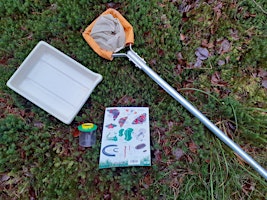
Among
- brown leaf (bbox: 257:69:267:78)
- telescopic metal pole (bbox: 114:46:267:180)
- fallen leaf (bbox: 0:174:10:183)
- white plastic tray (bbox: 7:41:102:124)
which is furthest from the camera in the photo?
brown leaf (bbox: 257:69:267:78)

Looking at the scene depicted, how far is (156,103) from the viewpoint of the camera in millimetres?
2070

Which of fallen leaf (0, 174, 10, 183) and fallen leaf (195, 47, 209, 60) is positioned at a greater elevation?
fallen leaf (195, 47, 209, 60)

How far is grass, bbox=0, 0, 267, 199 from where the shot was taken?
1.88 meters

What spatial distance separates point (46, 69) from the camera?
2.13m

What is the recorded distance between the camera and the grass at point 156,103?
6.15 feet

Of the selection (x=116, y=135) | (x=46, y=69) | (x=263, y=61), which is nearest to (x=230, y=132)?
(x=263, y=61)

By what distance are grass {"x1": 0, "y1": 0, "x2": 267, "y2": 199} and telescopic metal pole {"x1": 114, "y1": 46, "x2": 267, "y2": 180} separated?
76mm

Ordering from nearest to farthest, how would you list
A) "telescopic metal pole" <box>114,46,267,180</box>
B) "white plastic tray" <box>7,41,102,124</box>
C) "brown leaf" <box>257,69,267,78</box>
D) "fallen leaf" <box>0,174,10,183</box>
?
"telescopic metal pole" <box>114,46,267,180</box>, "fallen leaf" <box>0,174,10,183</box>, "white plastic tray" <box>7,41,102,124</box>, "brown leaf" <box>257,69,267,78</box>

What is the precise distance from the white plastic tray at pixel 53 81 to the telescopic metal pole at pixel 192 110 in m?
0.35

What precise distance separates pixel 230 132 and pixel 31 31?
1.96m

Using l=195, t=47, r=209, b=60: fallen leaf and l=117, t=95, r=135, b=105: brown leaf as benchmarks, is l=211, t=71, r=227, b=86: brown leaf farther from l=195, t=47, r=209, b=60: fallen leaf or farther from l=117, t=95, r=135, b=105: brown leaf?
l=117, t=95, r=135, b=105: brown leaf

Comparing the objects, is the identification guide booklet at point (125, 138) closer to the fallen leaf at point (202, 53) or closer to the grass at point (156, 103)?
the grass at point (156, 103)

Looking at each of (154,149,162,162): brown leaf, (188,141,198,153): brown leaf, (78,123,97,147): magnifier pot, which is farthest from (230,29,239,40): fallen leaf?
(78,123,97,147): magnifier pot

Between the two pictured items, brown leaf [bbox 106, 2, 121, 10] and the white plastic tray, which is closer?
the white plastic tray
